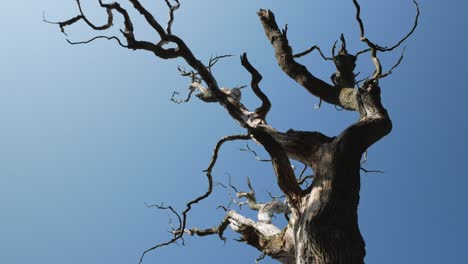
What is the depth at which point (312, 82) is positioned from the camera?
15.3 ft

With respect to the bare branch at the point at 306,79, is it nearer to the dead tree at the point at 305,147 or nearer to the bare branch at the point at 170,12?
the dead tree at the point at 305,147

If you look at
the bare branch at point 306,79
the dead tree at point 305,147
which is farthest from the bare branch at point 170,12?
the bare branch at point 306,79

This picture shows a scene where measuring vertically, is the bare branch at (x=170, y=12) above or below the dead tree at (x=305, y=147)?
above

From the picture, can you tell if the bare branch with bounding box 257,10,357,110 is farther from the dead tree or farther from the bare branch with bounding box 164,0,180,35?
the bare branch with bounding box 164,0,180,35

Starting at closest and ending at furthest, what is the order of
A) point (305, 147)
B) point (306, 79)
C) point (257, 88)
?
point (305, 147) < point (257, 88) < point (306, 79)

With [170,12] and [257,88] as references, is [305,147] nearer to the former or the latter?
[257,88]

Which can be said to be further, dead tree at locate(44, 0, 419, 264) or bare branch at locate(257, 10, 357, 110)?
bare branch at locate(257, 10, 357, 110)

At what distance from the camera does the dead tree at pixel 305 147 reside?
2.89 meters

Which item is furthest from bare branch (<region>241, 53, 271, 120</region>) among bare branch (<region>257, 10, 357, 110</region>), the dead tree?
bare branch (<region>257, 10, 357, 110</region>)

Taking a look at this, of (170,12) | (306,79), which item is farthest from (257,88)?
(170,12)

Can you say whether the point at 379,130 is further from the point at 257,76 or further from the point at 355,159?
the point at 257,76

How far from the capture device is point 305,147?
3.63 m

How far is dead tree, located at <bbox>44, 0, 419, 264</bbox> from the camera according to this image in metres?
2.89

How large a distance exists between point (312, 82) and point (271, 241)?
2075 mm
